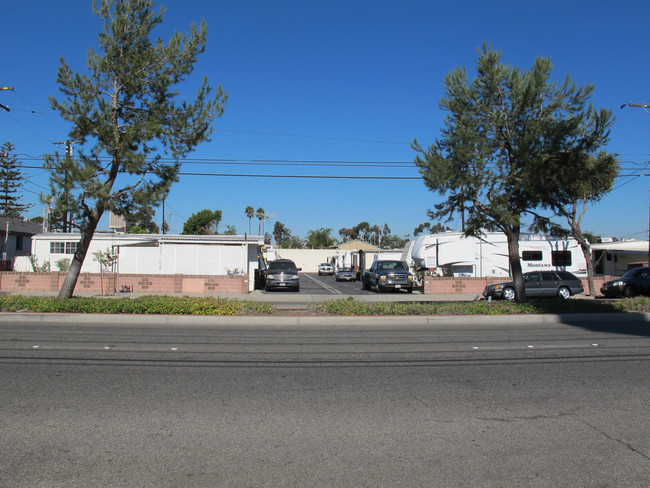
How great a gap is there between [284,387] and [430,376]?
7.09 feet

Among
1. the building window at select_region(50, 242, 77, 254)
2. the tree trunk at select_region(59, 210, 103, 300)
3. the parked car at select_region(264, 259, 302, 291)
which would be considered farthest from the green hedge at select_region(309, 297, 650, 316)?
the building window at select_region(50, 242, 77, 254)

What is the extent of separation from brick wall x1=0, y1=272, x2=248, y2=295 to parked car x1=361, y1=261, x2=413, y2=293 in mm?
8203

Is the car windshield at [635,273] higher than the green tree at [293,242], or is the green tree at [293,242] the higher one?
the green tree at [293,242]

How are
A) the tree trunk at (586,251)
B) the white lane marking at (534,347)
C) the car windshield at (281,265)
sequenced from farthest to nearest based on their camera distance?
1. the car windshield at (281,265)
2. the tree trunk at (586,251)
3. the white lane marking at (534,347)

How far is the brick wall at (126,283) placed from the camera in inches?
937

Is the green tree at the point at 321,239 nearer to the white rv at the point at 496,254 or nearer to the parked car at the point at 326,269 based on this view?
the parked car at the point at 326,269

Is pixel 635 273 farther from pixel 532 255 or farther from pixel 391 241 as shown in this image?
pixel 391 241

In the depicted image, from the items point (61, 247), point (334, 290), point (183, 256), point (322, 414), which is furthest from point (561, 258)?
point (61, 247)

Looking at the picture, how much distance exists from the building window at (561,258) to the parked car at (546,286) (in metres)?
4.51

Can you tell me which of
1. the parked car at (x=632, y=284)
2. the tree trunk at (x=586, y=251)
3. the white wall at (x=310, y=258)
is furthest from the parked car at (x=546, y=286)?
the white wall at (x=310, y=258)

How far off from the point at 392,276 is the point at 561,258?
9882 millimetres

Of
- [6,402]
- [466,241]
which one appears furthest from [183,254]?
[6,402]

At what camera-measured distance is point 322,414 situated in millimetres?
5242

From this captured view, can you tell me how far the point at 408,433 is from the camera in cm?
470
